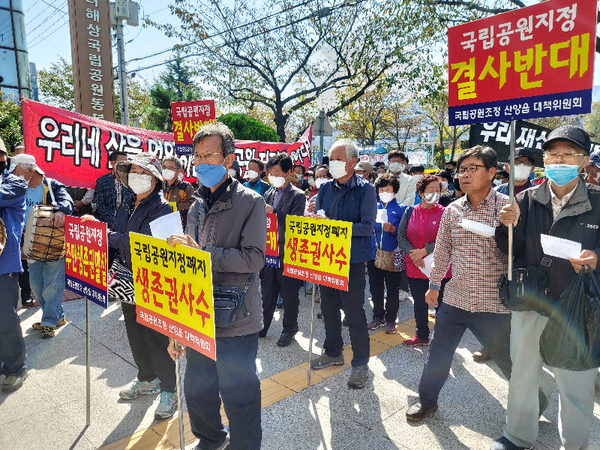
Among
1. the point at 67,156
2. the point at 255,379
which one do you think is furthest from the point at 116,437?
the point at 67,156

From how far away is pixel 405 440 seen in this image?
113 inches

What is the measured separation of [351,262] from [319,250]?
31 centimetres

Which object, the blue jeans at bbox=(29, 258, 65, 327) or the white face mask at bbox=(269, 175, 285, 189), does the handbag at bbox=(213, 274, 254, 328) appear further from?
the blue jeans at bbox=(29, 258, 65, 327)

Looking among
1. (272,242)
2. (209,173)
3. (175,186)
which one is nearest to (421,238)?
(272,242)

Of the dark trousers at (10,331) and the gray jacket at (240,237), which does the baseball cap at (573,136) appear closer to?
the gray jacket at (240,237)

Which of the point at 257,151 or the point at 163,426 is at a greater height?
the point at 257,151

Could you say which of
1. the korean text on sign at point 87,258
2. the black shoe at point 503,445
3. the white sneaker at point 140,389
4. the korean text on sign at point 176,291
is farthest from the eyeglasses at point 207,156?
the black shoe at point 503,445

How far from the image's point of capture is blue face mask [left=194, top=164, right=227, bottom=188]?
2.35 m

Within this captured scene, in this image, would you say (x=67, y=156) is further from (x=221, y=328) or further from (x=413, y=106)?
(x=413, y=106)

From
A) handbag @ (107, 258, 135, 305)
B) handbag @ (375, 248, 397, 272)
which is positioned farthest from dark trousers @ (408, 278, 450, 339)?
handbag @ (107, 258, 135, 305)

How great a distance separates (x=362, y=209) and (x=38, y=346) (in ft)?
11.9

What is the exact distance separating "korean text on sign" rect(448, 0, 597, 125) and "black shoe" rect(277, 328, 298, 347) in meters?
2.82

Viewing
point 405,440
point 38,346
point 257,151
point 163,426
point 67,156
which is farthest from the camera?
point 257,151

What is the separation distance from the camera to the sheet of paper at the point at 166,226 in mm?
2264
